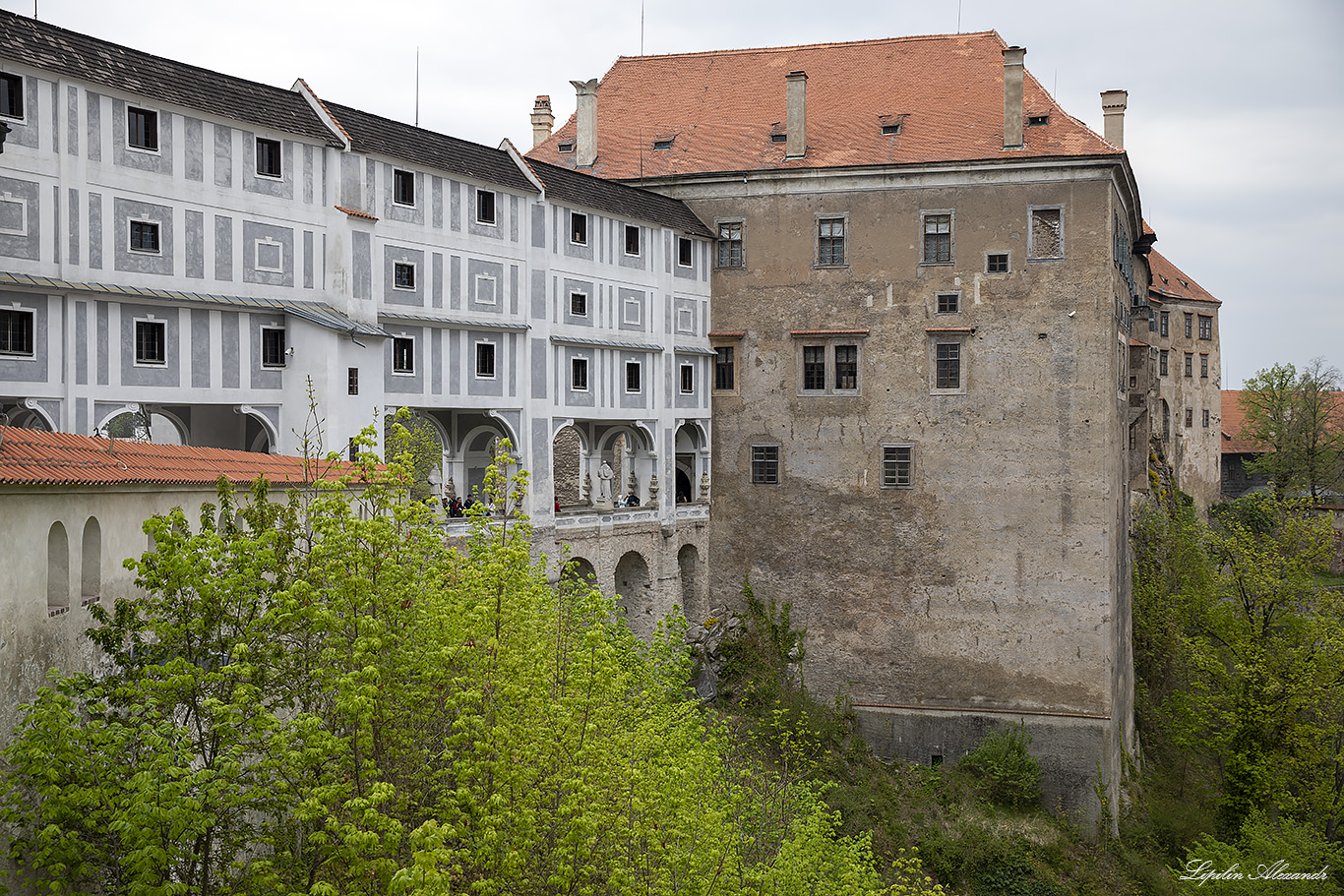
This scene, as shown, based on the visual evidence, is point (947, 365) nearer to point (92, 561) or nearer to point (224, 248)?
point (224, 248)

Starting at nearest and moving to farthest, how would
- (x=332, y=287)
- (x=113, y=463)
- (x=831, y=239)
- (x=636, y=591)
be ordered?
(x=113, y=463)
(x=332, y=287)
(x=636, y=591)
(x=831, y=239)

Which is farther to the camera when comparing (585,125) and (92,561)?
(585,125)

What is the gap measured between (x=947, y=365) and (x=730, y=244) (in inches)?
322

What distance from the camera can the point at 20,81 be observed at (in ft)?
68.6

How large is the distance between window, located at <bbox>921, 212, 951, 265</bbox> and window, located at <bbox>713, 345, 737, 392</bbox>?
704cm

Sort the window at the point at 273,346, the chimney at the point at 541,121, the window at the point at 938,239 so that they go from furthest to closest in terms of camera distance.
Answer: the chimney at the point at 541,121 → the window at the point at 938,239 → the window at the point at 273,346

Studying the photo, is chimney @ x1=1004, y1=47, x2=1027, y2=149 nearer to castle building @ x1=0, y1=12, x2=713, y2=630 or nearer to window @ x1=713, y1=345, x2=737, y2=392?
castle building @ x1=0, y1=12, x2=713, y2=630

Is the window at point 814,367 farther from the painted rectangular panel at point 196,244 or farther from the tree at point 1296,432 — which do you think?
the tree at point 1296,432

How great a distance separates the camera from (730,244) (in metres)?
37.3

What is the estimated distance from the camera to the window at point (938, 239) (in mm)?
35344

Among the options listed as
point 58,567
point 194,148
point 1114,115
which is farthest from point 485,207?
point 1114,115

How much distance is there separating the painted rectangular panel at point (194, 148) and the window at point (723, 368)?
18128 mm

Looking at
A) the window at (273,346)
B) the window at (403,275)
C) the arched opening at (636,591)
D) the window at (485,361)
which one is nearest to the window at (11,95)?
the window at (273,346)

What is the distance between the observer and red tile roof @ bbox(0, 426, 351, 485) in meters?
10.9
